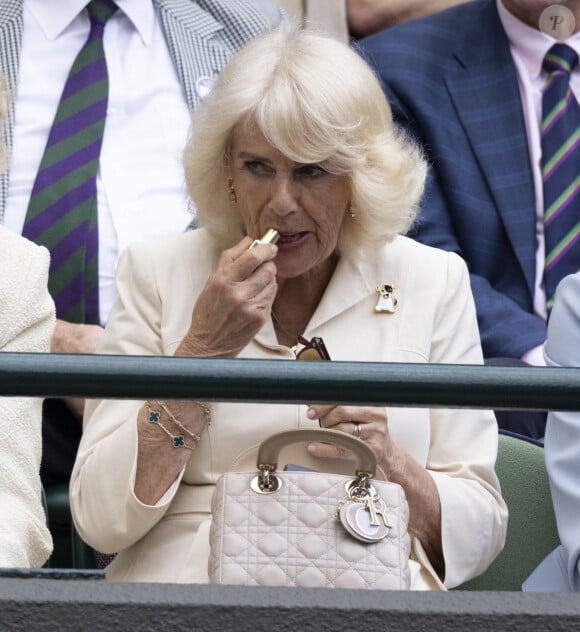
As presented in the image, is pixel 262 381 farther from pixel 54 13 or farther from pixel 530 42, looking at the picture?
pixel 530 42

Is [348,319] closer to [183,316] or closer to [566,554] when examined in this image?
[183,316]

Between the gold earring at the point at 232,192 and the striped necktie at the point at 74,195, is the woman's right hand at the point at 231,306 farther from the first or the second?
the striped necktie at the point at 74,195

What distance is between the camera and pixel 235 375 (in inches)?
70.6

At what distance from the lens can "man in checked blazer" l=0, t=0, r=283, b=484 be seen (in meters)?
3.91

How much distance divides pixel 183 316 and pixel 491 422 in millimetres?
668

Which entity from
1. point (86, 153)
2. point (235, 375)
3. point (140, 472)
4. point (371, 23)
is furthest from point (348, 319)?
point (371, 23)

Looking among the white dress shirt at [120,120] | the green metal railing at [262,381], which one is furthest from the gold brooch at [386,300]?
the green metal railing at [262,381]

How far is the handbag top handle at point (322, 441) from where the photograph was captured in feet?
8.16

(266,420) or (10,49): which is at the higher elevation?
(10,49)

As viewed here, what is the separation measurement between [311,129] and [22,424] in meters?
0.84

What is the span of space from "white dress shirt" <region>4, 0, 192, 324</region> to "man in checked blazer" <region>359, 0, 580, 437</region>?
0.64 m

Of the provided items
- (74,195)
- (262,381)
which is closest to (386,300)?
(74,195)

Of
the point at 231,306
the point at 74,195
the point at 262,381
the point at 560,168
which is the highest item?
the point at 262,381

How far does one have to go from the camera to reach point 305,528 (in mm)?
2459
